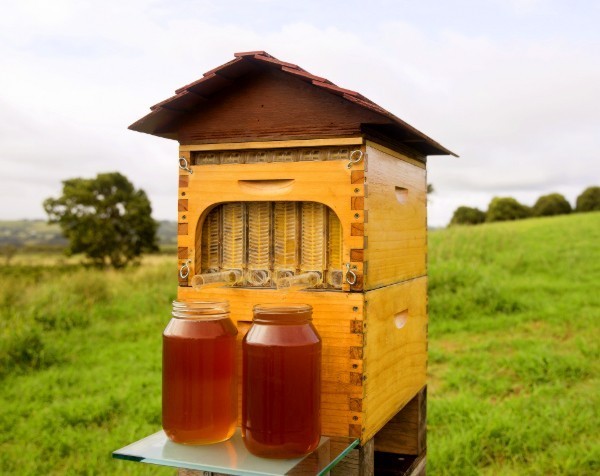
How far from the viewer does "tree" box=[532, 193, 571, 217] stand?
1809 inches

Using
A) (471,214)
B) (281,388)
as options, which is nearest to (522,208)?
(471,214)

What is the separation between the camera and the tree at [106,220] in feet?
112

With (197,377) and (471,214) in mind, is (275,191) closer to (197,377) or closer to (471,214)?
(197,377)

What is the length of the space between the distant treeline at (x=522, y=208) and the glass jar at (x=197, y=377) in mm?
43888

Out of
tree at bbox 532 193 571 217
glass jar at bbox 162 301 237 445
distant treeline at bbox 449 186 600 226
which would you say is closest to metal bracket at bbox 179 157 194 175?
glass jar at bbox 162 301 237 445

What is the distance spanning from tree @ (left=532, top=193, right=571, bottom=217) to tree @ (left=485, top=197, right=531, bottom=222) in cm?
105

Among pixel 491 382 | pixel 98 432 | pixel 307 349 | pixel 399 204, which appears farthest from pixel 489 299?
pixel 307 349

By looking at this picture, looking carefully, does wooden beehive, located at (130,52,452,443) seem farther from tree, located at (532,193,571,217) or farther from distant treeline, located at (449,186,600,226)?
tree, located at (532,193,571,217)

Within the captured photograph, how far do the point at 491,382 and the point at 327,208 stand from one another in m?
5.25

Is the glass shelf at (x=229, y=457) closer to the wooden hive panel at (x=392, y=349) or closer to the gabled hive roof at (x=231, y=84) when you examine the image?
the wooden hive panel at (x=392, y=349)

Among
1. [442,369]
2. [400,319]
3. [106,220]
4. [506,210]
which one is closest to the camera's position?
[400,319]

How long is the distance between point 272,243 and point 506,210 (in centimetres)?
4612

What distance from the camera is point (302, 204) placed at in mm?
2402

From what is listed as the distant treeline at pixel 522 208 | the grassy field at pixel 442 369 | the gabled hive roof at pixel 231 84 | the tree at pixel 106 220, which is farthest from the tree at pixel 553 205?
the gabled hive roof at pixel 231 84
